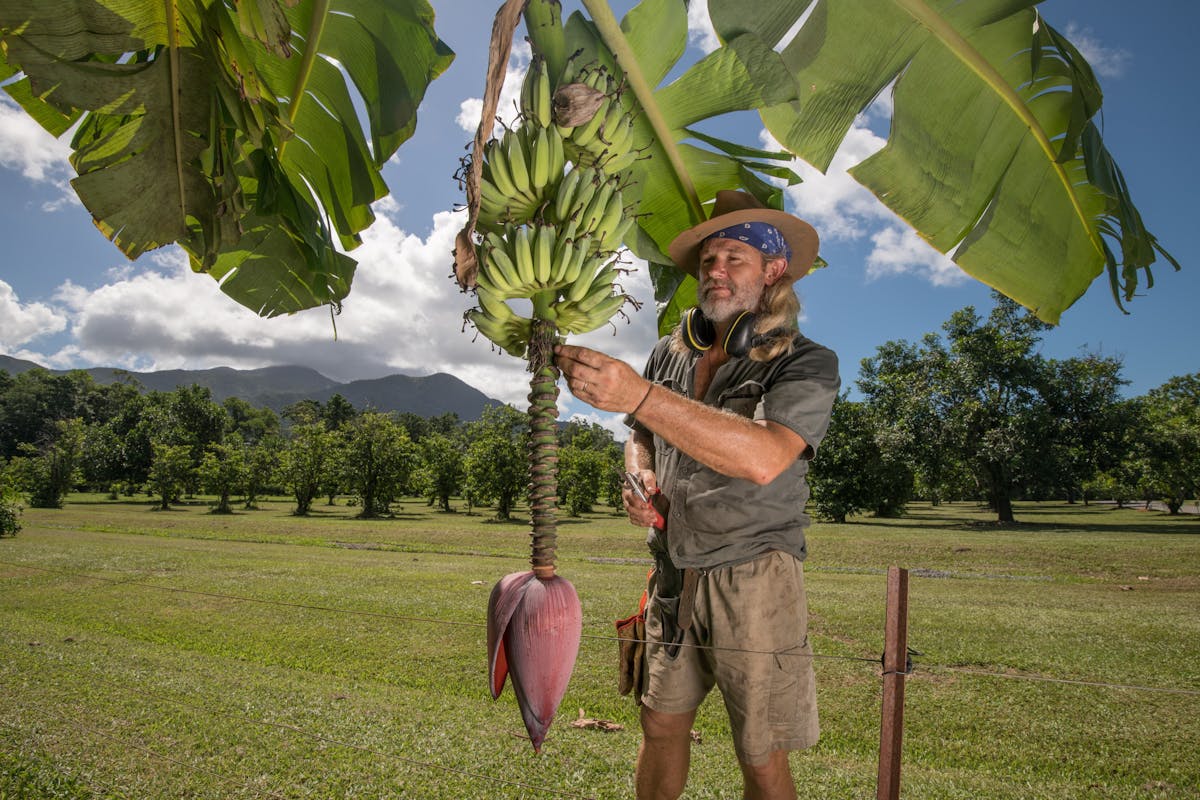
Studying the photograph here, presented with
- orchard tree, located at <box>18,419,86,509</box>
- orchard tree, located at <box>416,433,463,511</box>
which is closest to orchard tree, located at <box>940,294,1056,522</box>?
orchard tree, located at <box>416,433,463,511</box>

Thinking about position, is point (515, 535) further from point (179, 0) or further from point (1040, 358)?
point (1040, 358)

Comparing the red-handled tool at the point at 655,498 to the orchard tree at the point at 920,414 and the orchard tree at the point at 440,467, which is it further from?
the orchard tree at the point at 440,467

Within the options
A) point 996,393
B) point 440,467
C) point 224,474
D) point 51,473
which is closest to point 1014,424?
point 996,393

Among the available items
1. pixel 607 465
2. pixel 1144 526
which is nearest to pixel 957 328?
pixel 1144 526

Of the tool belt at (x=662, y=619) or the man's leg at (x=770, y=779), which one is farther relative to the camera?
the tool belt at (x=662, y=619)

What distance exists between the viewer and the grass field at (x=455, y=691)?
145 inches

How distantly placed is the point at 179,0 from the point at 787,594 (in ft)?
7.31

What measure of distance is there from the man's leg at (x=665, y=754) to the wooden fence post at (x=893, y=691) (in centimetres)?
59

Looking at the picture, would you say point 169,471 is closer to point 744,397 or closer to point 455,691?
point 455,691

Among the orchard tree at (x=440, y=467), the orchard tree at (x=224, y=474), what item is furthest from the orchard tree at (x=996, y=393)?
the orchard tree at (x=224, y=474)

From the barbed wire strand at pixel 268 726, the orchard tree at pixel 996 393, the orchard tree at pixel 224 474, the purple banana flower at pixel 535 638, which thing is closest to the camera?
the purple banana flower at pixel 535 638

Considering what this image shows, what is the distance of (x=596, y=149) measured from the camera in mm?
1414

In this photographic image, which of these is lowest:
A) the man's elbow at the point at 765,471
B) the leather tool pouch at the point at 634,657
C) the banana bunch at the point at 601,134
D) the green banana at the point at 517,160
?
the leather tool pouch at the point at 634,657

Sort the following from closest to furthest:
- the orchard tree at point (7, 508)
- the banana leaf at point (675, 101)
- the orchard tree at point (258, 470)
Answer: the banana leaf at point (675, 101)
the orchard tree at point (7, 508)
the orchard tree at point (258, 470)
